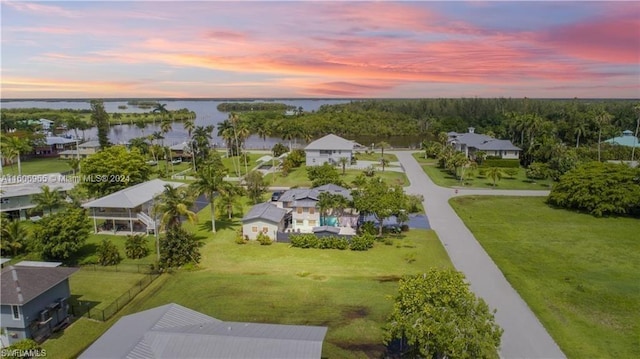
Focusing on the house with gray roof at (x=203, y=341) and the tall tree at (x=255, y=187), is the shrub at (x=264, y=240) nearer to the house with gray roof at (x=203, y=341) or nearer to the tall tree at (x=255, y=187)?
the tall tree at (x=255, y=187)

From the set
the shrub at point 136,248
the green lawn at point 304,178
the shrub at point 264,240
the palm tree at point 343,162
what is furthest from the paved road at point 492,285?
the shrub at point 136,248

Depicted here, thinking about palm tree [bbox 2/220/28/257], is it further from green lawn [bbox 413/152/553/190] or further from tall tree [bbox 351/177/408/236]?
green lawn [bbox 413/152/553/190]

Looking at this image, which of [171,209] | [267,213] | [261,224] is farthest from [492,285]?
[171,209]

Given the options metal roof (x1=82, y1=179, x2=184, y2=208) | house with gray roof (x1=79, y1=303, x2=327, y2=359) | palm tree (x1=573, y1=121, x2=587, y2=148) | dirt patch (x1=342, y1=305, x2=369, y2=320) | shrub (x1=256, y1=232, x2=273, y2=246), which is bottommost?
dirt patch (x1=342, y1=305, x2=369, y2=320)

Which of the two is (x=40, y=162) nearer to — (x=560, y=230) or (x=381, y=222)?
(x=381, y=222)

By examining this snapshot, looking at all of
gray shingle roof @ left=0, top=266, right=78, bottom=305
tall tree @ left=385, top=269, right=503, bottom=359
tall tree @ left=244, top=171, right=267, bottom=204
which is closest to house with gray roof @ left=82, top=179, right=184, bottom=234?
tall tree @ left=244, top=171, right=267, bottom=204

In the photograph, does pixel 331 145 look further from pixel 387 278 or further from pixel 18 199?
pixel 387 278
